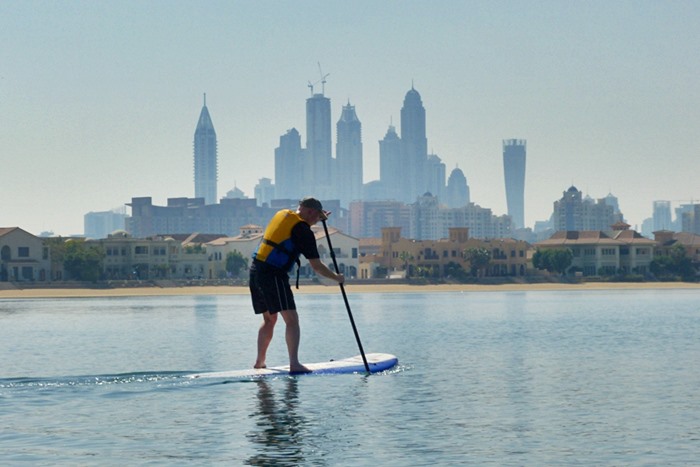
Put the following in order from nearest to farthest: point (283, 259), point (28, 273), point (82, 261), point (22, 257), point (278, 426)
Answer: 1. point (278, 426)
2. point (283, 259)
3. point (22, 257)
4. point (82, 261)
5. point (28, 273)

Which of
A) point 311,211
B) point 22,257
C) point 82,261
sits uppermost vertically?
point 22,257

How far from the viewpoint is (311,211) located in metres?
24.7

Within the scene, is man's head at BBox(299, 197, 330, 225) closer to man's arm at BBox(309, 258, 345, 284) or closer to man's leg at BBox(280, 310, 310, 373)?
man's arm at BBox(309, 258, 345, 284)

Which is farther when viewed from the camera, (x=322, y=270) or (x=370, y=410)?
(x=322, y=270)

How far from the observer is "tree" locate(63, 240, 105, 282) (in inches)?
6865

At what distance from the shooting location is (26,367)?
37.4 meters

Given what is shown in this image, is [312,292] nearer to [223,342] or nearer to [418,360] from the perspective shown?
[223,342]

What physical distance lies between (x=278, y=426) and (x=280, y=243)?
185 inches

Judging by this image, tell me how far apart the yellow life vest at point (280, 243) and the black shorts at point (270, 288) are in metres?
0.16

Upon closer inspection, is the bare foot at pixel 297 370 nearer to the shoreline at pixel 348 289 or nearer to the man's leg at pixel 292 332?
the man's leg at pixel 292 332

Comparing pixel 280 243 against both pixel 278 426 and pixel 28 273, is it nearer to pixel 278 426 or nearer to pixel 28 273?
pixel 278 426

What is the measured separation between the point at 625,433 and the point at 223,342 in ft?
106

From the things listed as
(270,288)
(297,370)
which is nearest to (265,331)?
(270,288)

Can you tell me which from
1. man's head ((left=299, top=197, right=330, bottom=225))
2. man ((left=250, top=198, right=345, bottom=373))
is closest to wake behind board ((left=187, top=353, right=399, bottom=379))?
man ((left=250, top=198, right=345, bottom=373))
